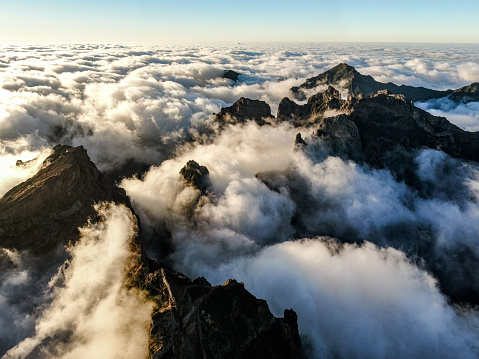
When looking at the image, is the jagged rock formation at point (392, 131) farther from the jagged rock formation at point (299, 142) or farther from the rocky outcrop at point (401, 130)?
the jagged rock formation at point (299, 142)

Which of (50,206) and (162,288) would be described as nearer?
(162,288)

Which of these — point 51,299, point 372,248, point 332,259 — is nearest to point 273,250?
point 332,259

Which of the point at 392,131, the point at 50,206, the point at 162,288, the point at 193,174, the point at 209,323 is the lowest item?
the point at 193,174

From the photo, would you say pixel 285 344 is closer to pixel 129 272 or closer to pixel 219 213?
pixel 129 272

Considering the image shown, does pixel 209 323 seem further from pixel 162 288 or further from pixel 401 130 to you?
pixel 401 130

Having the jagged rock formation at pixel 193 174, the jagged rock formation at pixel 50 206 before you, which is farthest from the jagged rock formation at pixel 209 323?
the jagged rock formation at pixel 193 174

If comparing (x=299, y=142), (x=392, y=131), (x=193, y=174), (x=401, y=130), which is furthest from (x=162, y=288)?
(x=401, y=130)

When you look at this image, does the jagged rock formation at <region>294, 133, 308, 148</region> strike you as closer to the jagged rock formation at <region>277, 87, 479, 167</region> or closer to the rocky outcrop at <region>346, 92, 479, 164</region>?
the jagged rock formation at <region>277, 87, 479, 167</region>
